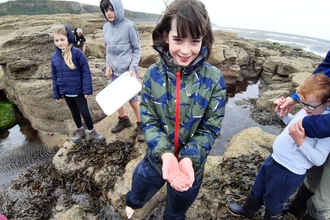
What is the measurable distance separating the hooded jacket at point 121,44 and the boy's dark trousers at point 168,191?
2.07 meters

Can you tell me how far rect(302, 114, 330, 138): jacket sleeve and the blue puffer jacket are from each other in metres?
3.22

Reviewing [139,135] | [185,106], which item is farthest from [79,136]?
[185,106]

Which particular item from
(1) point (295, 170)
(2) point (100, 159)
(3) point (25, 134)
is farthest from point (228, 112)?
(3) point (25, 134)

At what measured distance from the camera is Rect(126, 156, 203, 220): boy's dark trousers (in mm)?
2039

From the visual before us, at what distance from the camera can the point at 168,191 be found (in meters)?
2.16

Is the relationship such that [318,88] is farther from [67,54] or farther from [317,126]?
[67,54]

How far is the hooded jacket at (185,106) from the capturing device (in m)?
1.76

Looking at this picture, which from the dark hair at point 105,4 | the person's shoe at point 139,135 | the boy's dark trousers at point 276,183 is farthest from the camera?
the person's shoe at point 139,135

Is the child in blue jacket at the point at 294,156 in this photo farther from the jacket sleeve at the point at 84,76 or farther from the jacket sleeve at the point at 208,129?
the jacket sleeve at the point at 84,76

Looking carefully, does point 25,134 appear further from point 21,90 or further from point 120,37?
point 120,37

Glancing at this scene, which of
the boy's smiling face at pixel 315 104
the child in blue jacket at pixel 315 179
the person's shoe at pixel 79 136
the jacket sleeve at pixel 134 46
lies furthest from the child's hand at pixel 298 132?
the person's shoe at pixel 79 136

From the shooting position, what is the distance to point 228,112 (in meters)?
7.29

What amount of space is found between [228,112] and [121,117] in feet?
14.0

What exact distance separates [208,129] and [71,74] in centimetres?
271
